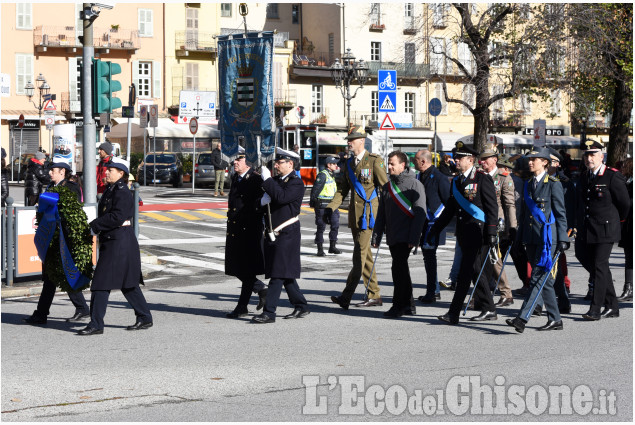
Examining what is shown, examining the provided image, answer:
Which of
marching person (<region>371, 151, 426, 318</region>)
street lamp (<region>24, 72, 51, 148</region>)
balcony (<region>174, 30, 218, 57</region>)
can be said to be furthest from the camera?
balcony (<region>174, 30, 218, 57</region>)

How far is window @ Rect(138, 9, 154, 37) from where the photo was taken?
62.6m

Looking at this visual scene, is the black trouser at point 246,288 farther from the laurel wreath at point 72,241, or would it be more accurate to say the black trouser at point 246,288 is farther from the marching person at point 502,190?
the marching person at point 502,190

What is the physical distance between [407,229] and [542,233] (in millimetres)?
1565

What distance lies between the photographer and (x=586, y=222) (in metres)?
10.6

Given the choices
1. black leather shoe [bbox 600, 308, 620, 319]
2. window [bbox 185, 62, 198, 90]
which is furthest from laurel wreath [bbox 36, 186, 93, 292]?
window [bbox 185, 62, 198, 90]

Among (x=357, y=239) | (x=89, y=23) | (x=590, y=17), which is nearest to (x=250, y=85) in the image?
(x=89, y=23)

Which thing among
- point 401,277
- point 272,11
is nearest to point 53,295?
point 401,277

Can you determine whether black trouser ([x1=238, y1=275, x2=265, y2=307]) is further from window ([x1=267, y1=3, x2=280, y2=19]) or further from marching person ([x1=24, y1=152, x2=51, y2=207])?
window ([x1=267, y1=3, x2=280, y2=19])

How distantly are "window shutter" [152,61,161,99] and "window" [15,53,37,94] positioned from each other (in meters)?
7.15

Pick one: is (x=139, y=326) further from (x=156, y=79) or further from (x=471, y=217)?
(x=156, y=79)

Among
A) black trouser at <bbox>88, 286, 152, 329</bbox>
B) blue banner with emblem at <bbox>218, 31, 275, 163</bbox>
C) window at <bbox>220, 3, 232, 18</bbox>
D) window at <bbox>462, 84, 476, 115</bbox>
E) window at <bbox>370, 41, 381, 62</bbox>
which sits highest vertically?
window at <bbox>220, 3, 232, 18</bbox>

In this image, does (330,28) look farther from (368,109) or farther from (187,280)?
(187,280)

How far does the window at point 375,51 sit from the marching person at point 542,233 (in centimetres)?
5805

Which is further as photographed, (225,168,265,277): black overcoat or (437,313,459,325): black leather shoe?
(225,168,265,277): black overcoat
